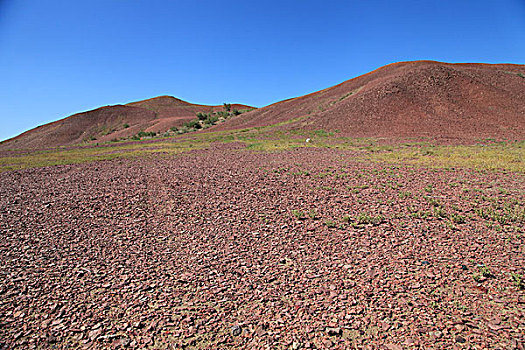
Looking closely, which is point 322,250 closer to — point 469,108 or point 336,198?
point 336,198

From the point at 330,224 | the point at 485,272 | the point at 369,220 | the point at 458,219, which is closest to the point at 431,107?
the point at 458,219

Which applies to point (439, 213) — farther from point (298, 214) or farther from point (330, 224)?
point (298, 214)

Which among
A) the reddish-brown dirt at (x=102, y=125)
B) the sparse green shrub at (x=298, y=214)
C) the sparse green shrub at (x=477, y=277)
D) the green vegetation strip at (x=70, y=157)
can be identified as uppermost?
the reddish-brown dirt at (x=102, y=125)

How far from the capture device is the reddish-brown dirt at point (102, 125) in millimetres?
64037

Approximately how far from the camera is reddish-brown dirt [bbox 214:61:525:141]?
2666 cm

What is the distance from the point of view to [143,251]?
605 centimetres

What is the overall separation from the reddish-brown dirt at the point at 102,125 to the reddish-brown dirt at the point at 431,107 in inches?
1518

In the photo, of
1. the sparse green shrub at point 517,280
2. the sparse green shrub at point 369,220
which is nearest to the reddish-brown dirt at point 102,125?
the sparse green shrub at point 369,220

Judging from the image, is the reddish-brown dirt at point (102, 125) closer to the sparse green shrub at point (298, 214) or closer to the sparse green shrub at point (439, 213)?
the sparse green shrub at point (298, 214)

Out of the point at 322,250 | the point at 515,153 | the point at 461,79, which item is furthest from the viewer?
the point at 461,79

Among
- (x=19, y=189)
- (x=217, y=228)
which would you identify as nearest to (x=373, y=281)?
(x=217, y=228)

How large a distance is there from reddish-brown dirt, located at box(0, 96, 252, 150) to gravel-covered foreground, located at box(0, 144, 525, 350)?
179 feet

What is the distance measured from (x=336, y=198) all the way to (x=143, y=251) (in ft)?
19.2

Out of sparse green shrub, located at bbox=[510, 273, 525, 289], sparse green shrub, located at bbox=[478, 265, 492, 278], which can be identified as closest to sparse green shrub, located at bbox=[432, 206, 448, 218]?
sparse green shrub, located at bbox=[478, 265, 492, 278]
